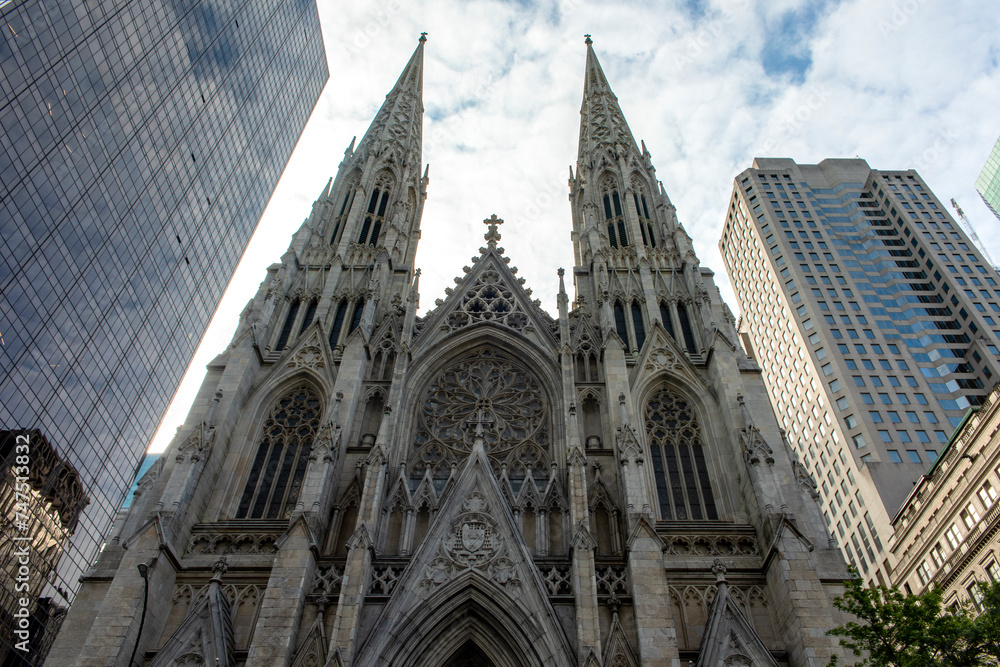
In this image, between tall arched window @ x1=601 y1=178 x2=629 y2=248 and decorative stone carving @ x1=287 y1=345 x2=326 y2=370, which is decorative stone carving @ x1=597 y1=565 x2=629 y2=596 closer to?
decorative stone carving @ x1=287 y1=345 x2=326 y2=370

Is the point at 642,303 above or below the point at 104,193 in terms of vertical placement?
below

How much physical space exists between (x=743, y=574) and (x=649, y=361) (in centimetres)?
836

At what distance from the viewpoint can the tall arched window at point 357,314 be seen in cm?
2750

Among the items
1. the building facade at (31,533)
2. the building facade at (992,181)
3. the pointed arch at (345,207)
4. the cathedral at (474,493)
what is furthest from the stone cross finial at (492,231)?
the building facade at (992,181)

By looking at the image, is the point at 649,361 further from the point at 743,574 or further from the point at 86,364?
the point at 86,364

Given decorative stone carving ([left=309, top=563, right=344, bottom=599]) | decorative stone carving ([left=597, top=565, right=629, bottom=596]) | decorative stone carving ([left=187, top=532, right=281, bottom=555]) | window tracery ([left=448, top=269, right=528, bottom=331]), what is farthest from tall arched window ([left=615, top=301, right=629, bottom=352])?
decorative stone carving ([left=187, top=532, right=281, bottom=555])

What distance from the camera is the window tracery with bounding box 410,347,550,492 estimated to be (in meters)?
22.8

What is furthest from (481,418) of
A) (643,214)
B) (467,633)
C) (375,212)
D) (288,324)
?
(643,214)

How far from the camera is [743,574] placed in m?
18.9

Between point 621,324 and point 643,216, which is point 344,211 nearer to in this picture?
point 643,216

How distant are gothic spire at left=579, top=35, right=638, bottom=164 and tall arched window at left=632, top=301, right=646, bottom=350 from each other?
1234cm

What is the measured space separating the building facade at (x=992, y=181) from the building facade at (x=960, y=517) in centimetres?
6655

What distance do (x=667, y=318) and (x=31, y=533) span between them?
3061cm

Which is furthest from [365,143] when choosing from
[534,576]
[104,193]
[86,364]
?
[534,576]
